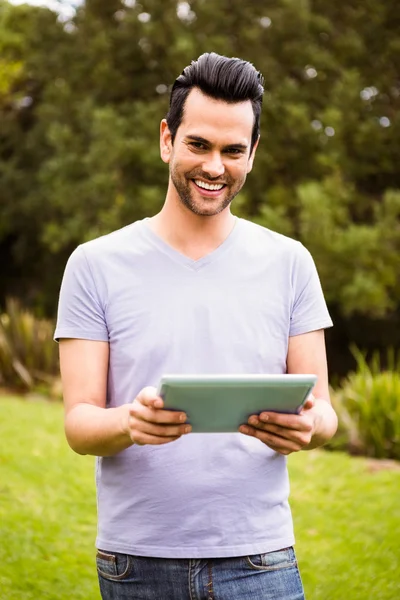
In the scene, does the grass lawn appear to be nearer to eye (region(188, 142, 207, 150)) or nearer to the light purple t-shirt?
the light purple t-shirt

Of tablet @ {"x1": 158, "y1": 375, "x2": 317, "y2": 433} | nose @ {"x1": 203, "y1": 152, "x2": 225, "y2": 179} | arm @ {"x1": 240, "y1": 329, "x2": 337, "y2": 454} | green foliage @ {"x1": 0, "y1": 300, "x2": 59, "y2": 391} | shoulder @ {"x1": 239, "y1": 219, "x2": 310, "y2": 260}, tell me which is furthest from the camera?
green foliage @ {"x1": 0, "y1": 300, "x2": 59, "y2": 391}

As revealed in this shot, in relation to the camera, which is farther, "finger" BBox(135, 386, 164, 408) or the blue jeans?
the blue jeans

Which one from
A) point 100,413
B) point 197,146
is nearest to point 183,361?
point 100,413

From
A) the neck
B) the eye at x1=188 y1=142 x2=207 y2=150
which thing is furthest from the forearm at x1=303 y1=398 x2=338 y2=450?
the eye at x1=188 y1=142 x2=207 y2=150

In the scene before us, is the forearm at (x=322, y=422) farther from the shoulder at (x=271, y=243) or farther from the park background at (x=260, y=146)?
the park background at (x=260, y=146)

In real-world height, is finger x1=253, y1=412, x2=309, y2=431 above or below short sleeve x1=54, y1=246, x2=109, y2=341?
below

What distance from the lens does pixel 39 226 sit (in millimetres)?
20906

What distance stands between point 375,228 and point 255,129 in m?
12.8

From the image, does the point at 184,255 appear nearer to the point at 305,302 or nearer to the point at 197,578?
the point at 305,302

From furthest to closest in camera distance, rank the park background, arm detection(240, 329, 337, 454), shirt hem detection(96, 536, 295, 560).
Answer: the park background < shirt hem detection(96, 536, 295, 560) < arm detection(240, 329, 337, 454)

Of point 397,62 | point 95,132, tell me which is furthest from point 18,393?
point 397,62

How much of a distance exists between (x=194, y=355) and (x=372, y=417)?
7.13 m

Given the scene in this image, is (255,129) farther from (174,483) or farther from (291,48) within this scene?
(291,48)

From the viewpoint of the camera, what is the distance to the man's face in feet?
7.53
